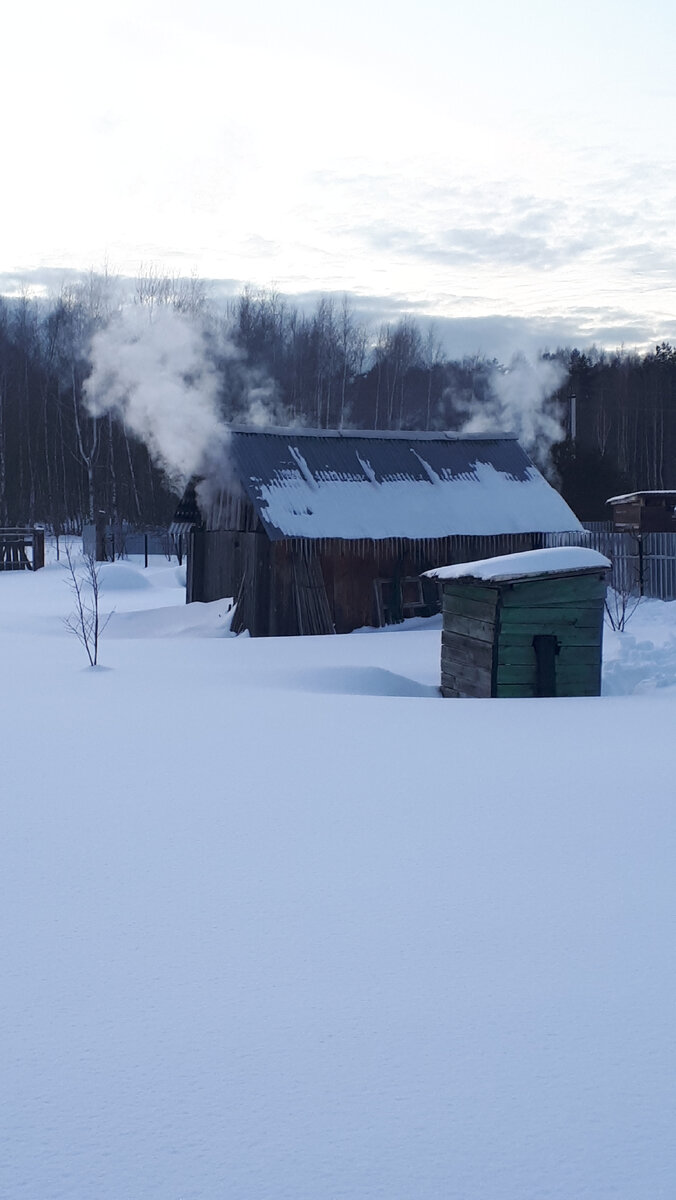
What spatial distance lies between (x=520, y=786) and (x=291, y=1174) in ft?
14.6

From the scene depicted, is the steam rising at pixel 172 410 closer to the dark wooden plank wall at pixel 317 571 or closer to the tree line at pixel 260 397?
the dark wooden plank wall at pixel 317 571

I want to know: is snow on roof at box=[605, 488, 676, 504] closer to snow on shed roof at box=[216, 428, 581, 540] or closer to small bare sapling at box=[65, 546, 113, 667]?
snow on shed roof at box=[216, 428, 581, 540]

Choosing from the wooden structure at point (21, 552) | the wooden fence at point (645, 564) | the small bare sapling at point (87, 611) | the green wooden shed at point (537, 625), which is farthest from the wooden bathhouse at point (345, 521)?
the wooden structure at point (21, 552)

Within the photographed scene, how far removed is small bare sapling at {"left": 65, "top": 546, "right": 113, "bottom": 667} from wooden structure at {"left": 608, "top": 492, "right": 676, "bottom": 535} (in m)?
17.8

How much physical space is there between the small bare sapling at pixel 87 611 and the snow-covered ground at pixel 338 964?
4611mm

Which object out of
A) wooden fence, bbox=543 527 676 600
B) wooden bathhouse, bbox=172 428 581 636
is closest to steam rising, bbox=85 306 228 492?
wooden bathhouse, bbox=172 428 581 636

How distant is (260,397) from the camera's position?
54.1 meters

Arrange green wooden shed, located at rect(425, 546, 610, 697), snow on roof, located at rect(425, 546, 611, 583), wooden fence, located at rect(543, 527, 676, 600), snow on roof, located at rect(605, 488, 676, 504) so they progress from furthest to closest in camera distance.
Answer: snow on roof, located at rect(605, 488, 676, 504) < wooden fence, located at rect(543, 527, 676, 600) < green wooden shed, located at rect(425, 546, 610, 697) < snow on roof, located at rect(425, 546, 611, 583)

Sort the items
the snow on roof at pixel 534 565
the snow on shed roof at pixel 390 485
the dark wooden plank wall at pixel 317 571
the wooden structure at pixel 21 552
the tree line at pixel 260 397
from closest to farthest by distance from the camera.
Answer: the snow on roof at pixel 534 565
the dark wooden plank wall at pixel 317 571
the snow on shed roof at pixel 390 485
the wooden structure at pixel 21 552
the tree line at pixel 260 397

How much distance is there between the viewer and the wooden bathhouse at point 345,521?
1953 centimetres

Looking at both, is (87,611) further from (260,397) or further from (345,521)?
(260,397)

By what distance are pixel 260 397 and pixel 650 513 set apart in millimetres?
24396

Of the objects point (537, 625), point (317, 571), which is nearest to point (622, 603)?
point (317, 571)

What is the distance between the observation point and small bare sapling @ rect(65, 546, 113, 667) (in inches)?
536
